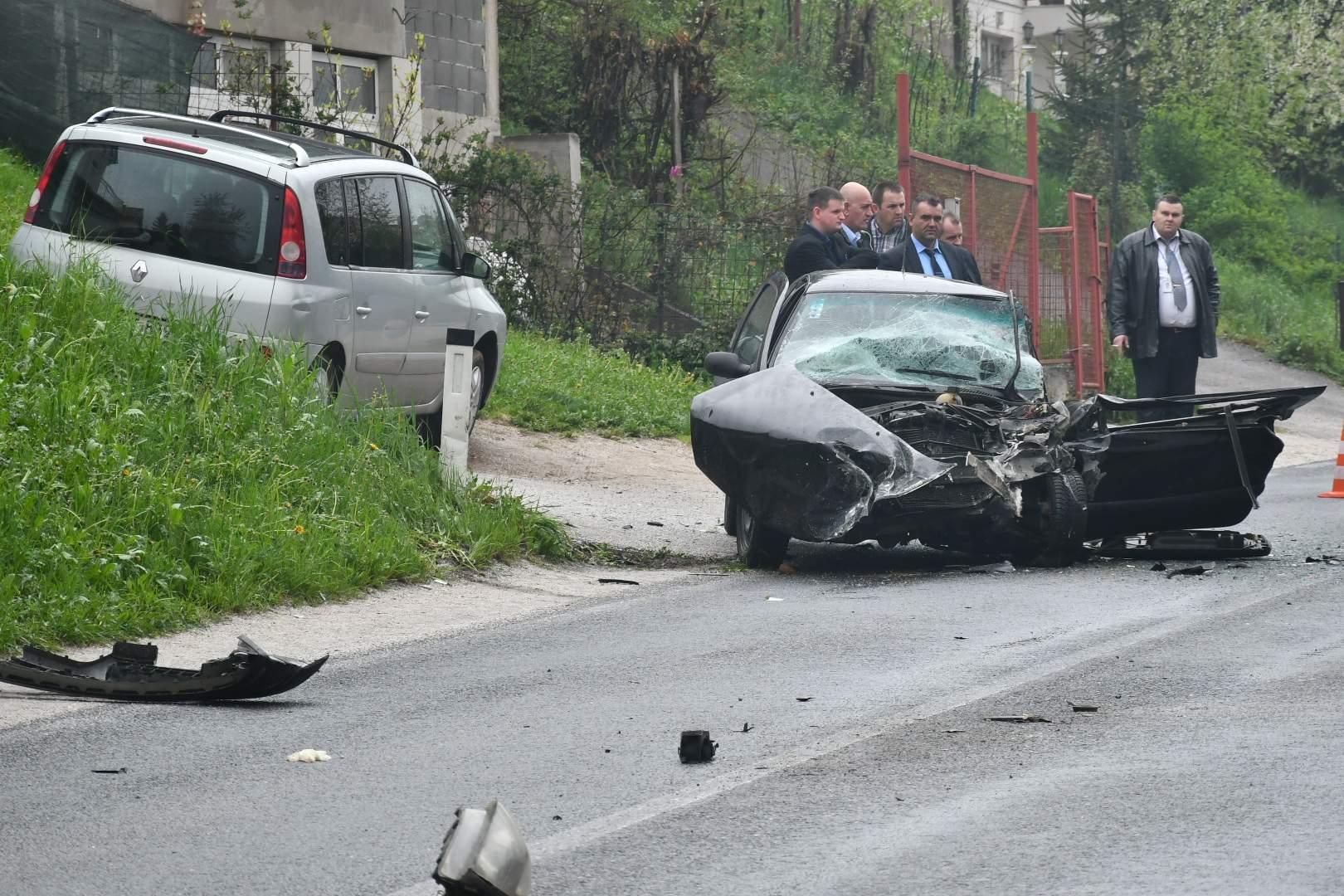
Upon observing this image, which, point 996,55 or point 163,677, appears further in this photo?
point 996,55

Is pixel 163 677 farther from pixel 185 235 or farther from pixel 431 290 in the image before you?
pixel 431 290

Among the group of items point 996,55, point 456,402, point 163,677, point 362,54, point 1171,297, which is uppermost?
point 996,55

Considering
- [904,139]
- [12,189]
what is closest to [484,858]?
[904,139]

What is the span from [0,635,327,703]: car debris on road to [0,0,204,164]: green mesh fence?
12026 millimetres

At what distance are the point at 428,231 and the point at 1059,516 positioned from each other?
499 cm

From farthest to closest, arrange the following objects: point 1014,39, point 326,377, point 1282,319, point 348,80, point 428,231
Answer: point 1014,39, point 1282,319, point 348,80, point 428,231, point 326,377

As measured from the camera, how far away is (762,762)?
5.68 m

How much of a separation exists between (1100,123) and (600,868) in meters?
39.0

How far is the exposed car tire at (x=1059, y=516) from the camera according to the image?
984cm

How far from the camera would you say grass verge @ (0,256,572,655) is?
821cm

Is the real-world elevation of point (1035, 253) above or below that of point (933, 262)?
below

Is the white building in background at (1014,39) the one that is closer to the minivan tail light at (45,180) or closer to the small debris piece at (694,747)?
the minivan tail light at (45,180)

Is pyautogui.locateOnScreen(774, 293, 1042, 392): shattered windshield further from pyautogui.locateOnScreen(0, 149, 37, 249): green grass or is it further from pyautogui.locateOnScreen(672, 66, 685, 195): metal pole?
pyautogui.locateOnScreen(672, 66, 685, 195): metal pole

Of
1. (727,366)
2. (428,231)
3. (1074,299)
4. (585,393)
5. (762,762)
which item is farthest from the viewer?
(1074,299)
